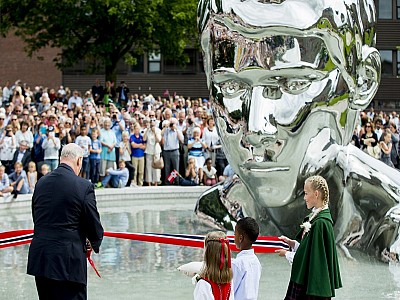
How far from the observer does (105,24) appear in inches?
1491

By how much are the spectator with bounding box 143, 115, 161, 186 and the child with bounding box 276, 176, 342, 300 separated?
40.6 feet

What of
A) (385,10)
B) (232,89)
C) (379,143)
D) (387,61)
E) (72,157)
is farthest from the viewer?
(385,10)

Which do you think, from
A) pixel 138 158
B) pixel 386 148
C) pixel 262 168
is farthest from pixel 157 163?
pixel 262 168

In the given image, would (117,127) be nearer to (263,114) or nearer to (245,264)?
(263,114)

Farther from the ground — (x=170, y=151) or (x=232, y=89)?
(x=232, y=89)

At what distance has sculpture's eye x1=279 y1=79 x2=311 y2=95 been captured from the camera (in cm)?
892

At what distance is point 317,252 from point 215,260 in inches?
46.0

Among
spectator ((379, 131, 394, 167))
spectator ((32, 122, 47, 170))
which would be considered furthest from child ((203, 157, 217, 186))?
spectator ((379, 131, 394, 167))

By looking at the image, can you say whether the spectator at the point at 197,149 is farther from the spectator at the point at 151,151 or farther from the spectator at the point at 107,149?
the spectator at the point at 107,149

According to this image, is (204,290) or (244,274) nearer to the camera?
(204,290)

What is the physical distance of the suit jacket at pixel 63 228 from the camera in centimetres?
609

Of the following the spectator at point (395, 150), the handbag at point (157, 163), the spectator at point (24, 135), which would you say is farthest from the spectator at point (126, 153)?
the spectator at point (395, 150)

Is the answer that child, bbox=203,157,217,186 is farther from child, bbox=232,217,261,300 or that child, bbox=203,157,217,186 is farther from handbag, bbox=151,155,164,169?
child, bbox=232,217,261,300

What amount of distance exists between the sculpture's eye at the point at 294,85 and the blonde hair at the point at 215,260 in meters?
3.98
